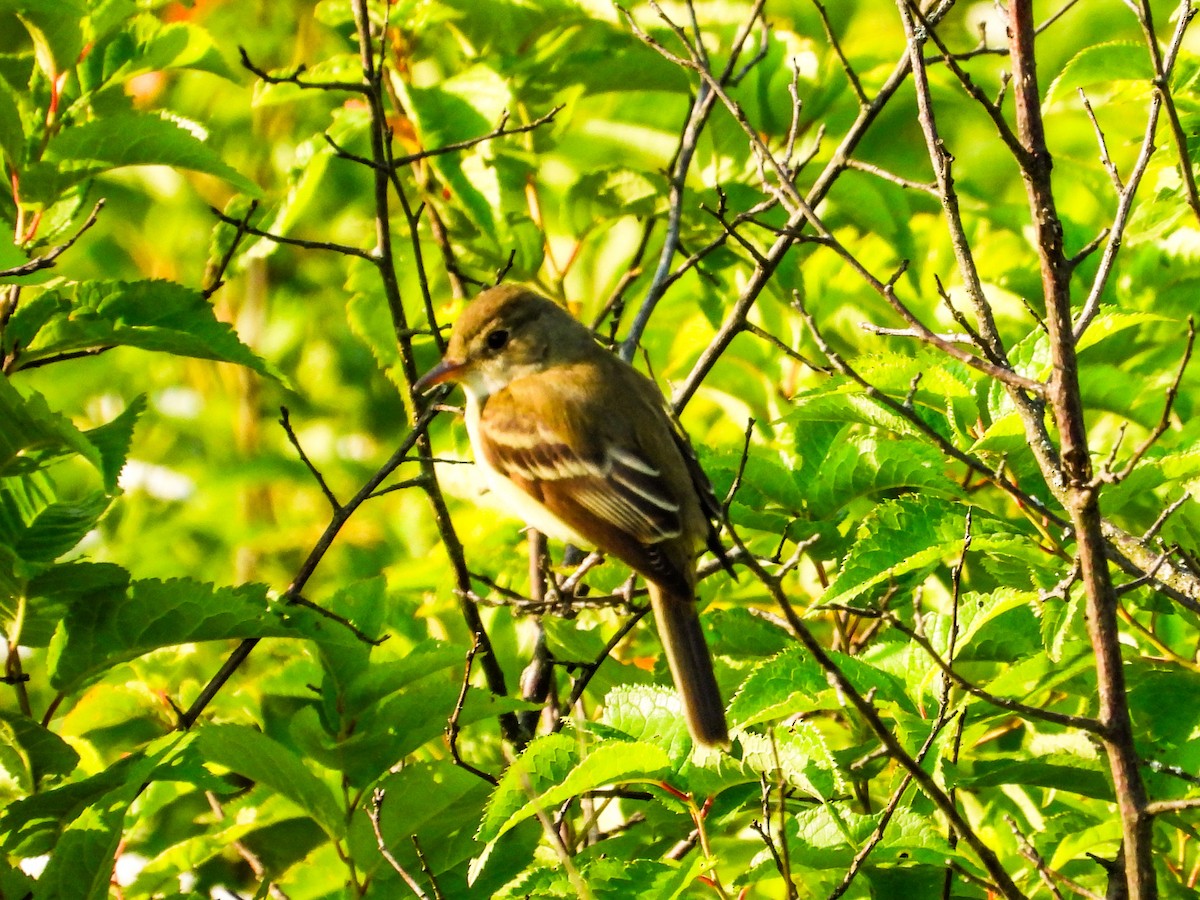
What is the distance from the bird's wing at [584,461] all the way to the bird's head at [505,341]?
0.07m

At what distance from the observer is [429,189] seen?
4.92 meters

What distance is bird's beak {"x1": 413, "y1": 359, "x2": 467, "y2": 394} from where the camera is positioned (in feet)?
15.4

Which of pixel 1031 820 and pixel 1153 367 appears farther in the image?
pixel 1153 367

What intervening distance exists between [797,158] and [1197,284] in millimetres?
1335

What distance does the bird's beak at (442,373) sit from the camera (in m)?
4.69

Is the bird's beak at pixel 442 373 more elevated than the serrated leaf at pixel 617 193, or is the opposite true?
the serrated leaf at pixel 617 193

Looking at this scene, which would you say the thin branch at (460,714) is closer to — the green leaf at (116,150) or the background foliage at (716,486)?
the background foliage at (716,486)

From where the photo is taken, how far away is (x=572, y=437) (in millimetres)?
5004

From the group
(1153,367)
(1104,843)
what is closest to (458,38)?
(1153,367)

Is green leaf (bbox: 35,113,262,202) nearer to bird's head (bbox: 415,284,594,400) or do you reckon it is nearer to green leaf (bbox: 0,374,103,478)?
green leaf (bbox: 0,374,103,478)

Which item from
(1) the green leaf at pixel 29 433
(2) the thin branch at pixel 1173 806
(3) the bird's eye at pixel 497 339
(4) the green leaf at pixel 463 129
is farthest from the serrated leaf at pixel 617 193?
(2) the thin branch at pixel 1173 806

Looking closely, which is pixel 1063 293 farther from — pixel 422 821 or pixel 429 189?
pixel 429 189

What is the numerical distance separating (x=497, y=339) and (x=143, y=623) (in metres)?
2.05

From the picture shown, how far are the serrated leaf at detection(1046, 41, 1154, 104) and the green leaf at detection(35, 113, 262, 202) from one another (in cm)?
212
